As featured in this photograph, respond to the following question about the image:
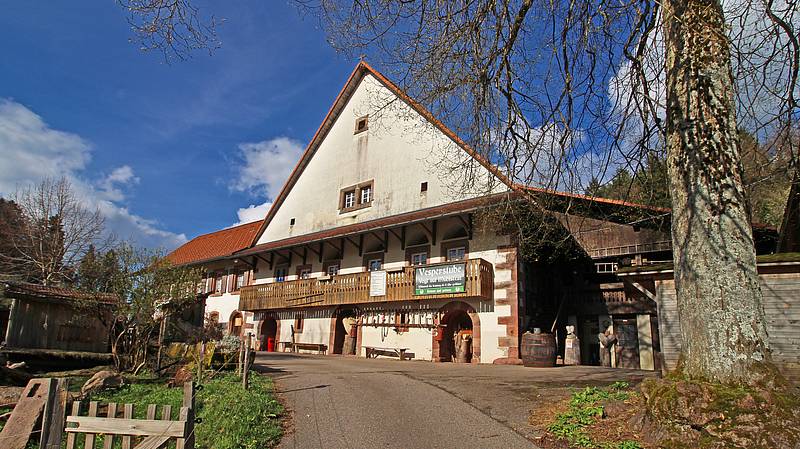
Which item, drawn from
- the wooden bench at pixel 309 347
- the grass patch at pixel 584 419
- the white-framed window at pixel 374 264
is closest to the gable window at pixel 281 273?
the wooden bench at pixel 309 347

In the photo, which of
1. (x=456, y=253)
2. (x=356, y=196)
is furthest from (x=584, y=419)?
(x=356, y=196)

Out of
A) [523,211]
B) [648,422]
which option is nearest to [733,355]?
[648,422]

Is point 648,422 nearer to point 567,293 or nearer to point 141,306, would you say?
point 141,306

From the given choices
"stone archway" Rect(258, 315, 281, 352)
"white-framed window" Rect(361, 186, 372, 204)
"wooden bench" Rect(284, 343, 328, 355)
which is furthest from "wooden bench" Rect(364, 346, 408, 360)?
"stone archway" Rect(258, 315, 281, 352)

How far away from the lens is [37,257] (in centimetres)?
2669

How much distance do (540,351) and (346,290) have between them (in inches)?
329

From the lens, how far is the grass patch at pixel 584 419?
16.1 feet

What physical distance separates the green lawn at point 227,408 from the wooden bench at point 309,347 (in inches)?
436

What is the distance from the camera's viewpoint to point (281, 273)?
2514 centimetres

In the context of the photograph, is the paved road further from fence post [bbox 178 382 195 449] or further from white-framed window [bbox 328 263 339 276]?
white-framed window [bbox 328 263 339 276]

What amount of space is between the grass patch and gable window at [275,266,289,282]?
1959 centimetres

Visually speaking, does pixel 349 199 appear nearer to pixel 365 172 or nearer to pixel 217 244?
pixel 365 172

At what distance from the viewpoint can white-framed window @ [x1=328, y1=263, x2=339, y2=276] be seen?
2231 centimetres

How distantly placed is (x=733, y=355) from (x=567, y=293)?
643 inches
